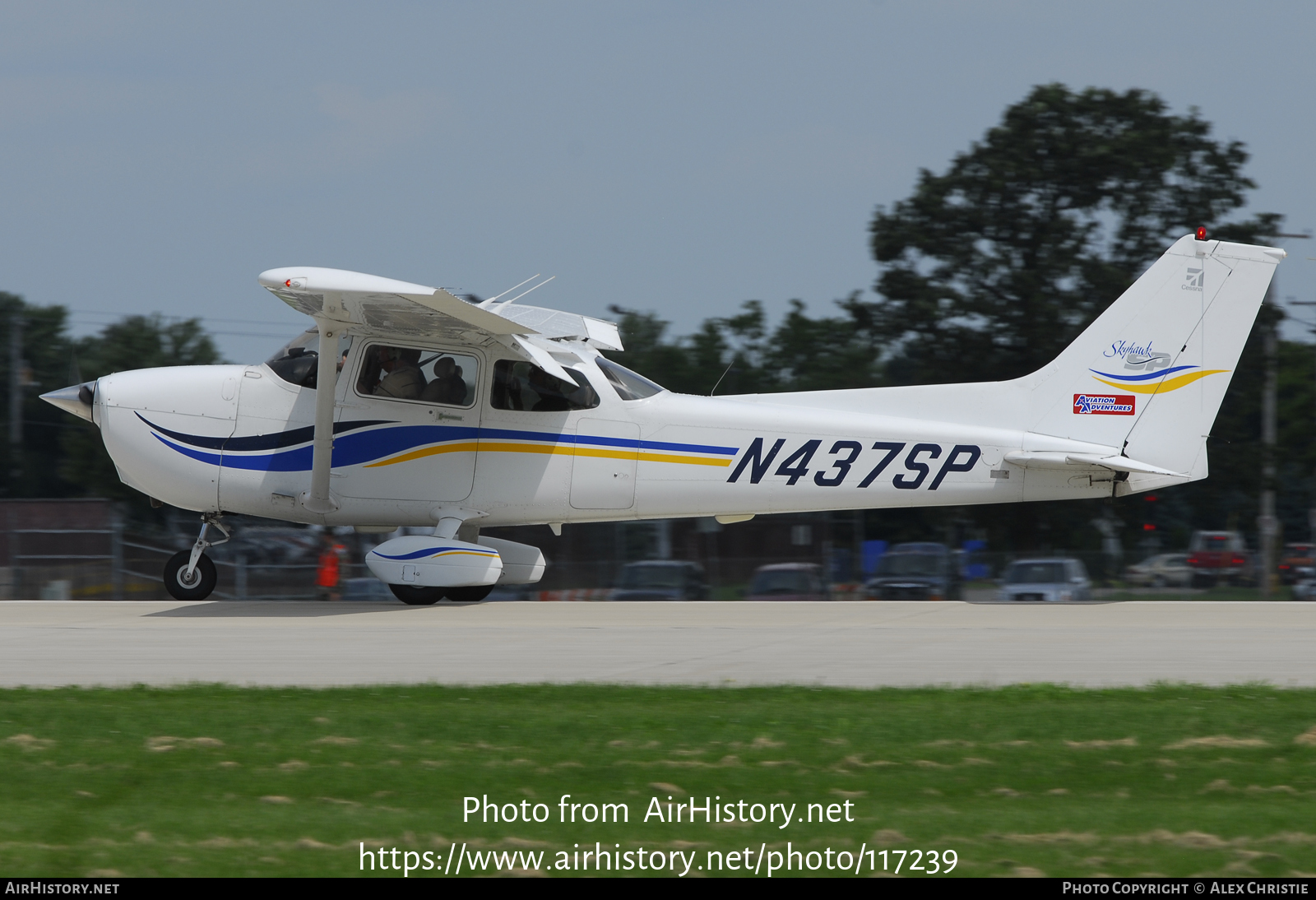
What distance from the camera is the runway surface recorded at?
27.8 ft

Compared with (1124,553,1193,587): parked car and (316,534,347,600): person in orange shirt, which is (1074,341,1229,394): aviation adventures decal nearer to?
(1124,553,1193,587): parked car

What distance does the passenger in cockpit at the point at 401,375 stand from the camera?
12.8 m

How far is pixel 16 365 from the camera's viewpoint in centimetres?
4684

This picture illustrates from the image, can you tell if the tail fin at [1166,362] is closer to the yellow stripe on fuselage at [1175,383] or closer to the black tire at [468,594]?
the yellow stripe on fuselage at [1175,383]

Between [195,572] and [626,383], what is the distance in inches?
185

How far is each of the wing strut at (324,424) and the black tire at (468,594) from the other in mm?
1453

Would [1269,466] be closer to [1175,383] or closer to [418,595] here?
[1175,383]

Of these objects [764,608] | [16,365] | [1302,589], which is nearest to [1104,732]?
[764,608]

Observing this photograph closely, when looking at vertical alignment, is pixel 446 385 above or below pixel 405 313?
below

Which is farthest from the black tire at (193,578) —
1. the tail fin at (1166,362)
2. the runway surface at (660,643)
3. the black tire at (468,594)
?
the tail fin at (1166,362)

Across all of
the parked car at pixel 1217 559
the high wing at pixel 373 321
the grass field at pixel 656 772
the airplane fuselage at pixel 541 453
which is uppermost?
the high wing at pixel 373 321

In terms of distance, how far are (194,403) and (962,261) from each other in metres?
15.4

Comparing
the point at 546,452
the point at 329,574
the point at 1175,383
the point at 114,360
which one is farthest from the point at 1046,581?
the point at 114,360

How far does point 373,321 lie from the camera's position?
12273mm
